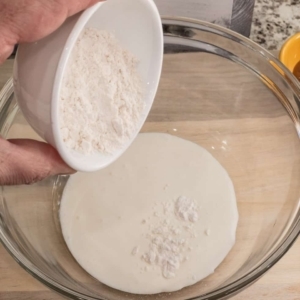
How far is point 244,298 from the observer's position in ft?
2.45

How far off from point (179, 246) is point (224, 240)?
9 centimetres

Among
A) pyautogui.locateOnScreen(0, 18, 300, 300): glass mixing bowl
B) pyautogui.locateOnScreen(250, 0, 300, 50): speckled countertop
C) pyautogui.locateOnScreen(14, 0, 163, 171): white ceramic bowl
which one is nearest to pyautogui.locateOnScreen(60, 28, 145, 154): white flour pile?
pyautogui.locateOnScreen(14, 0, 163, 171): white ceramic bowl

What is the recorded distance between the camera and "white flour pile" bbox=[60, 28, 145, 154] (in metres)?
0.63

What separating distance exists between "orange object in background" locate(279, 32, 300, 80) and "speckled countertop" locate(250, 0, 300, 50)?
135 millimetres

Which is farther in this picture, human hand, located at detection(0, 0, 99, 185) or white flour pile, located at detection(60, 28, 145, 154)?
white flour pile, located at detection(60, 28, 145, 154)

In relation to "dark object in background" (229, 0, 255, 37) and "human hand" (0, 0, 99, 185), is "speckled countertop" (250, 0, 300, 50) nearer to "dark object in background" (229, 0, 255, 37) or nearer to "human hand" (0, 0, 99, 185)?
"dark object in background" (229, 0, 255, 37)

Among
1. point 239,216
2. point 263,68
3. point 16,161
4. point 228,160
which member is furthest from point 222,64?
point 16,161

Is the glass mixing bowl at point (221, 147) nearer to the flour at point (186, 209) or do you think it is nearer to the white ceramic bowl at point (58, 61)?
the flour at point (186, 209)

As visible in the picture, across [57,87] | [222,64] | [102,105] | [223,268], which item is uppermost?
[57,87]

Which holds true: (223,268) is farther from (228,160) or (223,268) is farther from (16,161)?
(16,161)

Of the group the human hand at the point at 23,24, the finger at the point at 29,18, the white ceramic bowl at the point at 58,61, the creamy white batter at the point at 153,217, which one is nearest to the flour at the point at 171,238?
the creamy white batter at the point at 153,217

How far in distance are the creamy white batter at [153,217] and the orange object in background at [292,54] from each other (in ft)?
0.86

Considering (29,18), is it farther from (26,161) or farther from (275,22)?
(275,22)

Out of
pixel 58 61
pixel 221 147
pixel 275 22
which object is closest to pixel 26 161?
pixel 58 61
